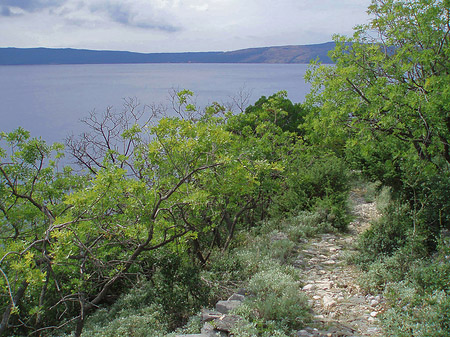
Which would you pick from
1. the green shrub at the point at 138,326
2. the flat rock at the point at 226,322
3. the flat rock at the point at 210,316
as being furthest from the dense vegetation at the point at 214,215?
the flat rock at the point at 210,316

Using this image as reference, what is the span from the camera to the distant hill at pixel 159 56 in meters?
89.9

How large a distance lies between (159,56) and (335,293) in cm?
10295

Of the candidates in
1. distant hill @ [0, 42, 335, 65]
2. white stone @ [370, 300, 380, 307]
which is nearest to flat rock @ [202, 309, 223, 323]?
white stone @ [370, 300, 380, 307]

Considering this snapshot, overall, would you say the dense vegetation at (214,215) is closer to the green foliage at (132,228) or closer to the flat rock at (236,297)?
the green foliage at (132,228)

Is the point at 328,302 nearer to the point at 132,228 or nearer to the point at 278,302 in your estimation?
the point at 278,302

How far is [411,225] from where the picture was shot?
6273 mm

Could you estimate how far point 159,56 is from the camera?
334ft

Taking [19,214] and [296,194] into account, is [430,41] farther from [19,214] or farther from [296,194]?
[19,214]

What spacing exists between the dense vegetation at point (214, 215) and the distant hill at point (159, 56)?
71754mm

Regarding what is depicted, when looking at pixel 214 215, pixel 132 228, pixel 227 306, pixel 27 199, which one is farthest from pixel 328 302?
pixel 27 199

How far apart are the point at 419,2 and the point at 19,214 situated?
7.55 m

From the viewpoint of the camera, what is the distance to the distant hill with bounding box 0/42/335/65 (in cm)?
8995

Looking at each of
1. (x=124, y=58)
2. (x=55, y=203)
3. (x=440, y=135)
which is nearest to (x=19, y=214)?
(x=55, y=203)

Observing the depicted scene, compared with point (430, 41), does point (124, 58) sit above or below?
above
